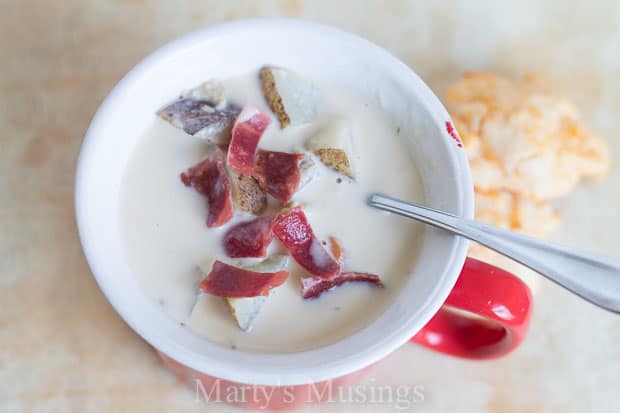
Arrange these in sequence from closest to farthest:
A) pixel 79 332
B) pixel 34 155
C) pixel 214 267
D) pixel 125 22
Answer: pixel 214 267 → pixel 79 332 → pixel 34 155 → pixel 125 22

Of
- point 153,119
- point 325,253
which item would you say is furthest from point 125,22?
point 325,253

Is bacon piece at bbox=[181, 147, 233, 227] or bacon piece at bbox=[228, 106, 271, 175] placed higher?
bacon piece at bbox=[228, 106, 271, 175]

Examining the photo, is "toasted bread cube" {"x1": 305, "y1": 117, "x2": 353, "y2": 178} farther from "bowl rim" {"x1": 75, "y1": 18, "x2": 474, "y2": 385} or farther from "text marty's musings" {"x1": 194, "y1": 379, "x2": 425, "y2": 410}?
"text marty's musings" {"x1": 194, "y1": 379, "x2": 425, "y2": 410}

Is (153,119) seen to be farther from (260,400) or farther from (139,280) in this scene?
(260,400)

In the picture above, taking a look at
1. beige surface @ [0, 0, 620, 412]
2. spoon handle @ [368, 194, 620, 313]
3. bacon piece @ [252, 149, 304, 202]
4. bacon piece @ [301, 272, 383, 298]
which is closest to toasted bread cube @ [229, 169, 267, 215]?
bacon piece @ [252, 149, 304, 202]

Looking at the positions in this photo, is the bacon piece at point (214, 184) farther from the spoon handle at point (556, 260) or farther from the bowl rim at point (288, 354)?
the spoon handle at point (556, 260)

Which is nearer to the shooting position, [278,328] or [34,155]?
[278,328]

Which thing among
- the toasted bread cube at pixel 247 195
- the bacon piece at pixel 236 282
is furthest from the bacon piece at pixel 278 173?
the bacon piece at pixel 236 282

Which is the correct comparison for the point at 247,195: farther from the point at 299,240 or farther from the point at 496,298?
the point at 496,298
